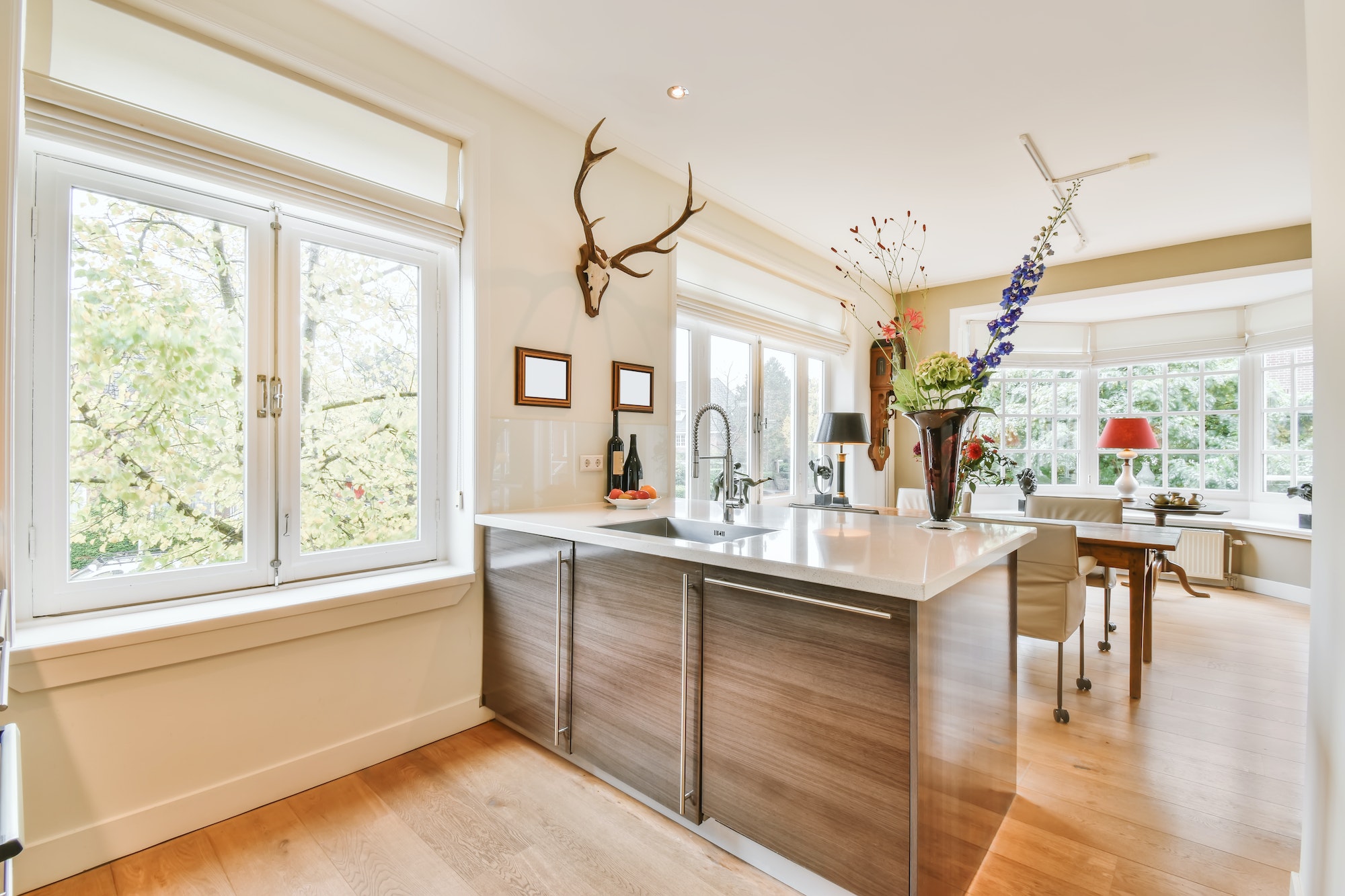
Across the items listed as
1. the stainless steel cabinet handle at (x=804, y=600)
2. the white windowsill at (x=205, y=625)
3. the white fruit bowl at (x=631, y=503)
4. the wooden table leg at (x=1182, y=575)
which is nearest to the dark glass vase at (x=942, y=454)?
the stainless steel cabinet handle at (x=804, y=600)

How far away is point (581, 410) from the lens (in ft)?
9.15

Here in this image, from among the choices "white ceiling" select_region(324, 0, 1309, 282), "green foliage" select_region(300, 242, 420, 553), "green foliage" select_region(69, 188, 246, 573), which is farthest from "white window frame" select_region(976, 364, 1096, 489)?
"green foliage" select_region(69, 188, 246, 573)

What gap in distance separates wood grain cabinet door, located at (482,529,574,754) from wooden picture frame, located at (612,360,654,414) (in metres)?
0.92

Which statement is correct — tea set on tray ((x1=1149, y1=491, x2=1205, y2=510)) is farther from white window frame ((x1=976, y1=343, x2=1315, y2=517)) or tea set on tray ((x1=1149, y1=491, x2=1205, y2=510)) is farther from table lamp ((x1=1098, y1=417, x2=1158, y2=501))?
white window frame ((x1=976, y1=343, x2=1315, y2=517))

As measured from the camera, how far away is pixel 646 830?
5.80 ft

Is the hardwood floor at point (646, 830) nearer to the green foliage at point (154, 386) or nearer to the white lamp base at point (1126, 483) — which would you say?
the green foliage at point (154, 386)

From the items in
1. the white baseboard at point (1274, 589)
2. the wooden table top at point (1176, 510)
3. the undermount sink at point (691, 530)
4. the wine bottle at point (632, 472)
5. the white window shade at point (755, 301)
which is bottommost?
the white baseboard at point (1274, 589)

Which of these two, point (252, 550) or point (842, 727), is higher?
point (252, 550)

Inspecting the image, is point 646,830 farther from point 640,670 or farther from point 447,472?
point 447,472

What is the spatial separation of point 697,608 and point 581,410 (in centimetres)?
139

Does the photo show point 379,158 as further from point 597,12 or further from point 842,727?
point 842,727

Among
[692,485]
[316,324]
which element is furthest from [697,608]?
[692,485]

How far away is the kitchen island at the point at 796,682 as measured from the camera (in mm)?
1279

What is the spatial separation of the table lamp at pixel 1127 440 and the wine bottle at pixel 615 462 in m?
4.30
